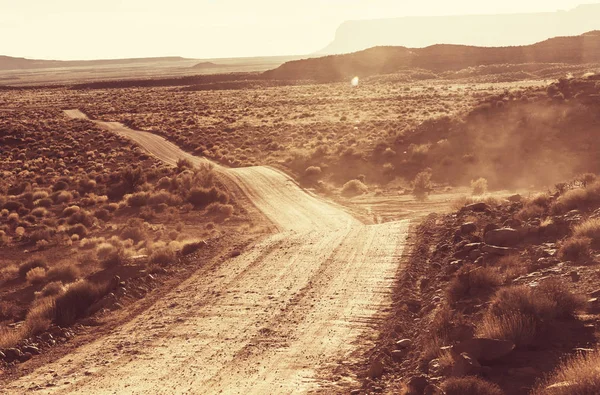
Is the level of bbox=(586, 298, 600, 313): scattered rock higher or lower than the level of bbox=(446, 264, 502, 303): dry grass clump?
higher

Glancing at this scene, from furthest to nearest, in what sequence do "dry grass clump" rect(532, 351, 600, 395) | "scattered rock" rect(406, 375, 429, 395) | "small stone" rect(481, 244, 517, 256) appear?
1. "small stone" rect(481, 244, 517, 256)
2. "scattered rock" rect(406, 375, 429, 395)
3. "dry grass clump" rect(532, 351, 600, 395)

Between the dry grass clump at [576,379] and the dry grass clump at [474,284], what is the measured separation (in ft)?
15.5

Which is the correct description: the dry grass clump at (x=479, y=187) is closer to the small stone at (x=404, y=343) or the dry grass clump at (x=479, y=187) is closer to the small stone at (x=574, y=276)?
the small stone at (x=574, y=276)

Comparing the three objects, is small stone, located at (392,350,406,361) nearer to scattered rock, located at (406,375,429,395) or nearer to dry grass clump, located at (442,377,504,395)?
scattered rock, located at (406,375,429,395)

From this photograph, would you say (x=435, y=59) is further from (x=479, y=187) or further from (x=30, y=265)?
(x=30, y=265)

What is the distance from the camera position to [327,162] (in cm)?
4172

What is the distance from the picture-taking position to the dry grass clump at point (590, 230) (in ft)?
46.7

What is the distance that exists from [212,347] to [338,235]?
10661mm

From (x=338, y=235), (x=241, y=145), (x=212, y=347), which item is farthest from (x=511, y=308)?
(x=241, y=145)

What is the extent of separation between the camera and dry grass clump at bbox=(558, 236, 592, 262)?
13742 millimetres

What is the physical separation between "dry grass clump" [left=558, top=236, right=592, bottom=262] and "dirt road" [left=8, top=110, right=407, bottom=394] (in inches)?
183

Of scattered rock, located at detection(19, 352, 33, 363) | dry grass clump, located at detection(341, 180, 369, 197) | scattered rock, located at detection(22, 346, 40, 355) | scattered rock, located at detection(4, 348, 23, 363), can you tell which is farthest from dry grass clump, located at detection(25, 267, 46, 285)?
dry grass clump, located at detection(341, 180, 369, 197)

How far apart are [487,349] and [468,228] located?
9614mm

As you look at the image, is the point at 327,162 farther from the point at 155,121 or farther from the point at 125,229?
the point at 155,121
